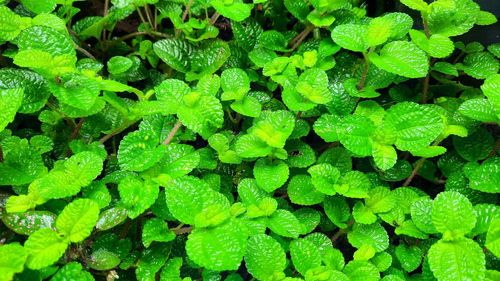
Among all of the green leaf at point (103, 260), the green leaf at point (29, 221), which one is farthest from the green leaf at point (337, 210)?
the green leaf at point (29, 221)

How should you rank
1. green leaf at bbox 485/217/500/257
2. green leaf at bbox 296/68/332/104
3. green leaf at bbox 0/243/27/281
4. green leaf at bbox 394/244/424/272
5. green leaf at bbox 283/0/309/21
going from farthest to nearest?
green leaf at bbox 283/0/309/21 → green leaf at bbox 296/68/332/104 → green leaf at bbox 394/244/424/272 → green leaf at bbox 485/217/500/257 → green leaf at bbox 0/243/27/281

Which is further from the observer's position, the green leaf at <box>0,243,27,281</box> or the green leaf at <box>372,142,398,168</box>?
the green leaf at <box>372,142,398,168</box>

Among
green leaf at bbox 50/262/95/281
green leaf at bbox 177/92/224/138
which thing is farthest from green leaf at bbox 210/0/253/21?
green leaf at bbox 50/262/95/281

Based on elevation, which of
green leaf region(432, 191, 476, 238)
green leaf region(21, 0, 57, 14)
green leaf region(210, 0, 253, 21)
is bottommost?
green leaf region(432, 191, 476, 238)

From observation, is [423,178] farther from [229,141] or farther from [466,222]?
[229,141]

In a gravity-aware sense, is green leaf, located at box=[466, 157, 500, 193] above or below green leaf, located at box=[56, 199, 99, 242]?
below

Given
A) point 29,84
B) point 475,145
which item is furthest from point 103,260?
point 475,145

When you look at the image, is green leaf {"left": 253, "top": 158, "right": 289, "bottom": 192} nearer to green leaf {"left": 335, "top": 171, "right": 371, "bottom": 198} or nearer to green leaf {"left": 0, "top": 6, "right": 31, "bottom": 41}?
green leaf {"left": 335, "top": 171, "right": 371, "bottom": 198}

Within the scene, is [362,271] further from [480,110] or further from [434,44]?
[434,44]
